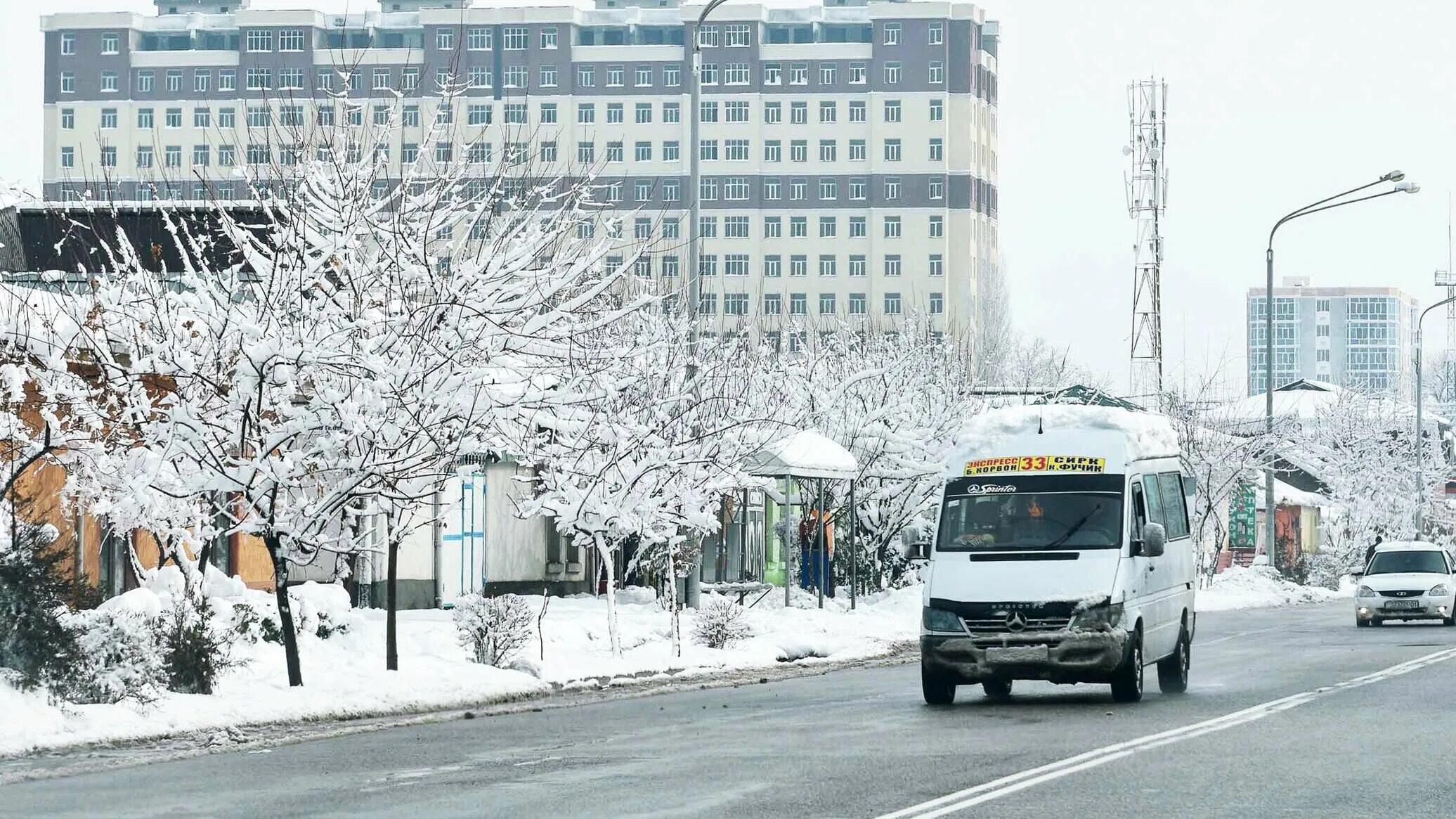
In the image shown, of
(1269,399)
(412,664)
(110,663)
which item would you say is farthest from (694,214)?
(1269,399)

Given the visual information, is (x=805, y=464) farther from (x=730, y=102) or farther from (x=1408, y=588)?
(x=730, y=102)

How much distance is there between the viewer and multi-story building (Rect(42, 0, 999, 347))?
461 ft

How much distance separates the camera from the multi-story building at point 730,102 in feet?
461

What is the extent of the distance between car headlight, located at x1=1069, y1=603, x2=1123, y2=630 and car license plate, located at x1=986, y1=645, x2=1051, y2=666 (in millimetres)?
340

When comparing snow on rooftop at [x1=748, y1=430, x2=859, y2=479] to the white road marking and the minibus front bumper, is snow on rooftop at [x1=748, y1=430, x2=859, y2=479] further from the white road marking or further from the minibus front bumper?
the minibus front bumper

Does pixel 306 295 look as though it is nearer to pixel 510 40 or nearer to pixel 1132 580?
pixel 1132 580

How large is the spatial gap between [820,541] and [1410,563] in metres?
11.1

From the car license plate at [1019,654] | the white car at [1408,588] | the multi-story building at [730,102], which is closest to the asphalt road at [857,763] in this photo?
the car license plate at [1019,654]

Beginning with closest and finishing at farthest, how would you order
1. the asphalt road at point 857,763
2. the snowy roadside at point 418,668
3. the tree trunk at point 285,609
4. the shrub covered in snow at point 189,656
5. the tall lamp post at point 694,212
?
the asphalt road at point 857,763
the snowy roadside at point 418,668
the shrub covered in snow at point 189,656
the tree trunk at point 285,609
the tall lamp post at point 694,212

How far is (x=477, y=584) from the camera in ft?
113

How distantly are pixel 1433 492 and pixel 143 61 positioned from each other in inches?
3439

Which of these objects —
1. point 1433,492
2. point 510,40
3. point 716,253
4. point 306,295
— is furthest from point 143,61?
point 306,295

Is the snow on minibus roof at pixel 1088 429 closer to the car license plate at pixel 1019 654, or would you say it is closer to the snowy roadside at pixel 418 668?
the car license plate at pixel 1019 654

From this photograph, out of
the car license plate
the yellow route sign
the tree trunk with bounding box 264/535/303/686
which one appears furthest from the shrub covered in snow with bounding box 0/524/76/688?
the yellow route sign
